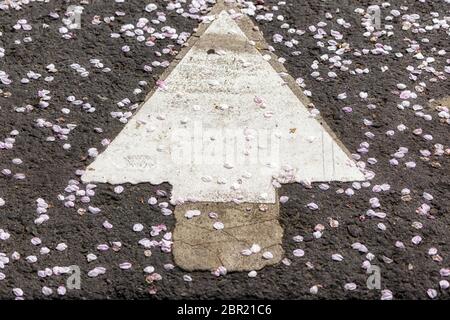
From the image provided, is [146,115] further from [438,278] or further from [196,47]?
[438,278]

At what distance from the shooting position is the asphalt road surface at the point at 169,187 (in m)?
5.79

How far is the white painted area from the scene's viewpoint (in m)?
6.46

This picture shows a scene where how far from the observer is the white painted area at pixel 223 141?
6.46 meters

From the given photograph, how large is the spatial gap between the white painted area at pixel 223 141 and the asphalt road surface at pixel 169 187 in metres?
0.15

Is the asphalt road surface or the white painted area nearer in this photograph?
the asphalt road surface

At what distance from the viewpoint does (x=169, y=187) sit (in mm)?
6402

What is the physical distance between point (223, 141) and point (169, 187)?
2.20 feet

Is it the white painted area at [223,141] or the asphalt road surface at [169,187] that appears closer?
the asphalt road surface at [169,187]

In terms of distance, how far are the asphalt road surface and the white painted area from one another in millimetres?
149

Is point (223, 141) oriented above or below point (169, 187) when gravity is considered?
above

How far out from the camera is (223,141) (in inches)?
265

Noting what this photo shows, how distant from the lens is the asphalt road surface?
19.0ft

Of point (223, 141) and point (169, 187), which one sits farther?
point (223, 141)

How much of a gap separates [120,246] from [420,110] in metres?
2.99
